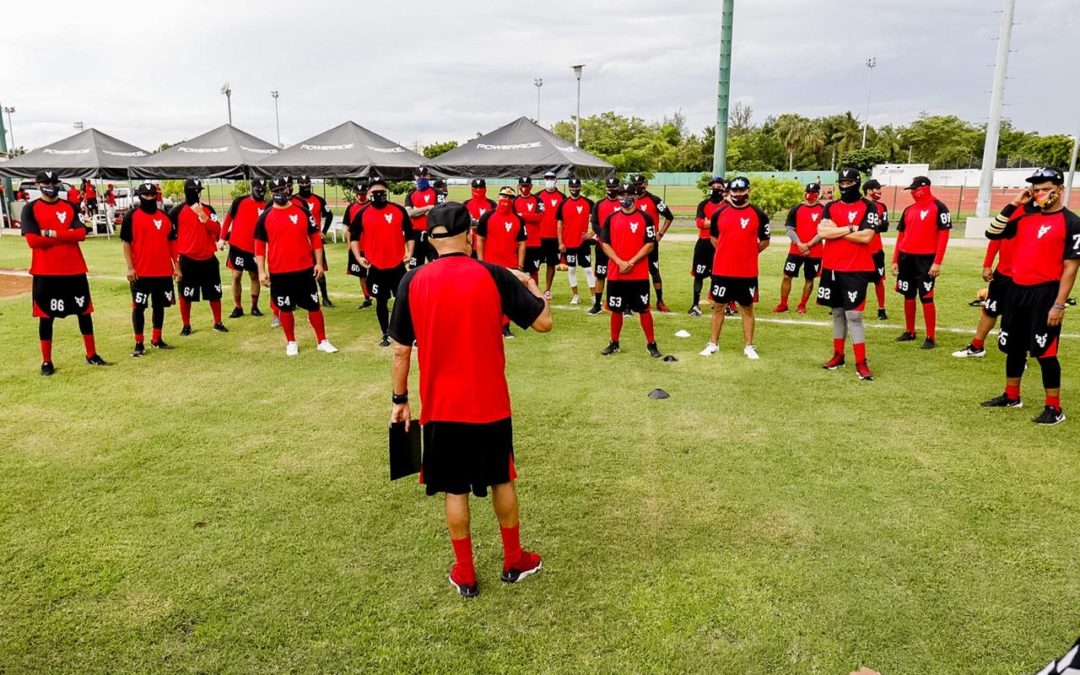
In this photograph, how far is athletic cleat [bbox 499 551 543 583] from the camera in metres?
3.71

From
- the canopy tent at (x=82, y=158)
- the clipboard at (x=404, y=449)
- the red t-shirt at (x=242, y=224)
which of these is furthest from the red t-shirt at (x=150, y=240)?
the canopy tent at (x=82, y=158)

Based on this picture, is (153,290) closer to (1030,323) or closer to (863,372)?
(863,372)

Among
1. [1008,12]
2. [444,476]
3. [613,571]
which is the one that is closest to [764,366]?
[613,571]

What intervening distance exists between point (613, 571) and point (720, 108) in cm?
1424

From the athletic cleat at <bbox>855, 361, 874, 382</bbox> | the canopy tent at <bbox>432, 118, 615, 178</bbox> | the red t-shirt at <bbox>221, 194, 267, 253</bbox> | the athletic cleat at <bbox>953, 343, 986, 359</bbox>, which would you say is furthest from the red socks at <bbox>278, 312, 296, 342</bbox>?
the athletic cleat at <bbox>953, 343, 986, 359</bbox>

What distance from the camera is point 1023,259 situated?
5.98m

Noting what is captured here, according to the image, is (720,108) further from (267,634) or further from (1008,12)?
(267,634)

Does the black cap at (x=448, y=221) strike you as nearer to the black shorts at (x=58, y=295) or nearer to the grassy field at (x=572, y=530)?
the grassy field at (x=572, y=530)

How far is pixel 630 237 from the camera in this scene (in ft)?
27.0

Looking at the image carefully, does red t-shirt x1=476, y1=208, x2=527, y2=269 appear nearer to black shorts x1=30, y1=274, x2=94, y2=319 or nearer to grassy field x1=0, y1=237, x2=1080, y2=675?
grassy field x1=0, y1=237, x2=1080, y2=675

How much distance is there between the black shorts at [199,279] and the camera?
9648mm

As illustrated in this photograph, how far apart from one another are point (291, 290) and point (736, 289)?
5256mm

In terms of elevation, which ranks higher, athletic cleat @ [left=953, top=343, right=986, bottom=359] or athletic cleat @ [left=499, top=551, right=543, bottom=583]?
athletic cleat @ [left=953, top=343, right=986, bottom=359]

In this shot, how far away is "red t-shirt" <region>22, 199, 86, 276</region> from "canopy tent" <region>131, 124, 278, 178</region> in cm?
1047
